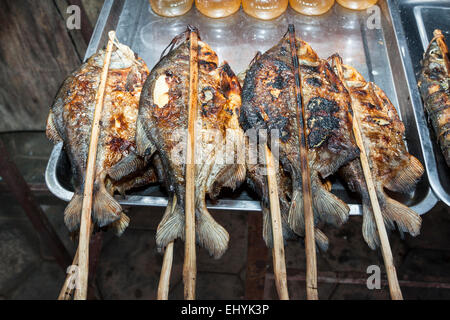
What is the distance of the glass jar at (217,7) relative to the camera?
9.70 ft

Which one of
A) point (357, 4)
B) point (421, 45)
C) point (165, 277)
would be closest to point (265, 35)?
point (357, 4)

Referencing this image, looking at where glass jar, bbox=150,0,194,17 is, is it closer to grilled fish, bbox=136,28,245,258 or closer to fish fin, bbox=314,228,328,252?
grilled fish, bbox=136,28,245,258

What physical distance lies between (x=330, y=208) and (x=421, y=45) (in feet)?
6.32

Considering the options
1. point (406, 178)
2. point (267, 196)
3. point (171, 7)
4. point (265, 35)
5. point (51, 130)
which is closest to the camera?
point (267, 196)

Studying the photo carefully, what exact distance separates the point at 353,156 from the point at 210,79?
1006 mm

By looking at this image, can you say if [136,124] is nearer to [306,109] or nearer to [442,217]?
[306,109]

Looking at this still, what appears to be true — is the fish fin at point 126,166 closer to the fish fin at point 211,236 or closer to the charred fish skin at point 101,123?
the charred fish skin at point 101,123

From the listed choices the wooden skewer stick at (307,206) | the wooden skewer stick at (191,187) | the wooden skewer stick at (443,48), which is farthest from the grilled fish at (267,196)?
the wooden skewer stick at (443,48)

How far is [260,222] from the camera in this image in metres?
2.41

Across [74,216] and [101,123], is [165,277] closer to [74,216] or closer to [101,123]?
[74,216]

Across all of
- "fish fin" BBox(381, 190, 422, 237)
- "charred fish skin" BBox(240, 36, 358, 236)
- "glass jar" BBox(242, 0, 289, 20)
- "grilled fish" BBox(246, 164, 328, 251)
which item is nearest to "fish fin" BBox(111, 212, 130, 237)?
"grilled fish" BBox(246, 164, 328, 251)

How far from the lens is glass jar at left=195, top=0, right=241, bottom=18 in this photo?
2.96 m

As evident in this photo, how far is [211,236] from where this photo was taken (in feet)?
5.39
